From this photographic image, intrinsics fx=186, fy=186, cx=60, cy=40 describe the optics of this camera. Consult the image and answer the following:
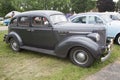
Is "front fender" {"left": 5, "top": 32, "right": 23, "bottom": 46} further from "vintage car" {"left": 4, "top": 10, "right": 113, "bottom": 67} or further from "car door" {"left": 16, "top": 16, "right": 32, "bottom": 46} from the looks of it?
"car door" {"left": 16, "top": 16, "right": 32, "bottom": 46}

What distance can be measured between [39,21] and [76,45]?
1.82 metres

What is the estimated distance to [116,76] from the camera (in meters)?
5.22

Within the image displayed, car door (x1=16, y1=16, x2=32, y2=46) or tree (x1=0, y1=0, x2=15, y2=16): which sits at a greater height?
tree (x1=0, y1=0, x2=15, y2=16)

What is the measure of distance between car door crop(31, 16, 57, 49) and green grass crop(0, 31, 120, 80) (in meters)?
0.50

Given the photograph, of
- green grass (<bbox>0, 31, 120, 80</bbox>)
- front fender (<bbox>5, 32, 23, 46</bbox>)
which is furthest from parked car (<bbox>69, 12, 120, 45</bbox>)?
front fender (<bbox>5, 32, 23, 46</bbox>)

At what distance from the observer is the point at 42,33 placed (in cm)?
662

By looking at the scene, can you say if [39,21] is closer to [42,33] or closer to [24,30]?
[42,33]

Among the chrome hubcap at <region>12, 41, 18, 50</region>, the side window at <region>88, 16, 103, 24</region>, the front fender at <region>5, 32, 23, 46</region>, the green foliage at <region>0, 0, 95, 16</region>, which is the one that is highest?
the green foliage at <region>0, 0, 95, 16</region>

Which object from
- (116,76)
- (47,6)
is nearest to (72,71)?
(116,76)

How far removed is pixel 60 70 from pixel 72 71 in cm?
37

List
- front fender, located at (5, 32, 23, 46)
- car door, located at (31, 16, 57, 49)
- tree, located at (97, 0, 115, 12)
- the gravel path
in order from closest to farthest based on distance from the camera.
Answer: the gravel path → car door, located at (31, 16, 57, 49) → front fender, located at (5, 32, 23, 46) → tree, located at (97, 0, 115, 12)

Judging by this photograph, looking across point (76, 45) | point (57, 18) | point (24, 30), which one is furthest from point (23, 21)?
point (76, 45)

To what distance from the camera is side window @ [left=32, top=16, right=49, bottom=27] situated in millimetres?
6569

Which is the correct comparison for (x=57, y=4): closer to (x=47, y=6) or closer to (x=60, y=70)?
(x=47, y=6)
